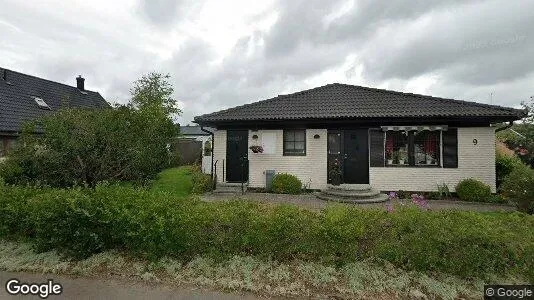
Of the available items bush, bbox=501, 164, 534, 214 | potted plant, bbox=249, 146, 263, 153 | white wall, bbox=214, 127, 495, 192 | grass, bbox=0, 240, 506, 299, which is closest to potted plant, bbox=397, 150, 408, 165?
white wall, bbox=214, 127, 495, 192

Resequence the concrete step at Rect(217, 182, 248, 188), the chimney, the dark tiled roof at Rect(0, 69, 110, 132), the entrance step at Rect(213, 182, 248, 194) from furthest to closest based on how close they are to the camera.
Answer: the chimney → the dark tiled roof at Rect(0, 69, 110, 132) → the concrete step at Rect(217, 182, 248, 188) → the entrance step at Rect(213, 182, 248, 194)

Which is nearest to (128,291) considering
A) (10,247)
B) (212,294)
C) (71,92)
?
(212,294)

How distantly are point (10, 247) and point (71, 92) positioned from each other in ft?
62.7

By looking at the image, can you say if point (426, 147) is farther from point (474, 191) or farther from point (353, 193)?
point (353, 193)

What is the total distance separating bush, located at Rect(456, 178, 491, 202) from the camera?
864 cm

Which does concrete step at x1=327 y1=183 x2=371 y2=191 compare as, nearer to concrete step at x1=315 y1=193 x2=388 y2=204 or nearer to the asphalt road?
concrete step at x1=315 y1=193 x2=388 y2=204

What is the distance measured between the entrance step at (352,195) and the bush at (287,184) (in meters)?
0.75

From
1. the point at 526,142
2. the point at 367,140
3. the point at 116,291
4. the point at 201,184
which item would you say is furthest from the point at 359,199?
the point at 526,142

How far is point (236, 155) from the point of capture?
10625 millimetres

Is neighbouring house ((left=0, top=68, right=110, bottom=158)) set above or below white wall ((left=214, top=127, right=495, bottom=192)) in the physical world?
above

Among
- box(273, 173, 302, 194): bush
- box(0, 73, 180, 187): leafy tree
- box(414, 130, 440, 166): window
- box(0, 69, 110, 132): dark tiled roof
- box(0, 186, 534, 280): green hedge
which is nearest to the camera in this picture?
box(0, 186, 534, 280): green hedge

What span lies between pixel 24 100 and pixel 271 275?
59.1 feet

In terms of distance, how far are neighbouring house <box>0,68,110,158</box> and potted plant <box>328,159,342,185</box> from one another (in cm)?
902

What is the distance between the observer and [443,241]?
3.52 m
